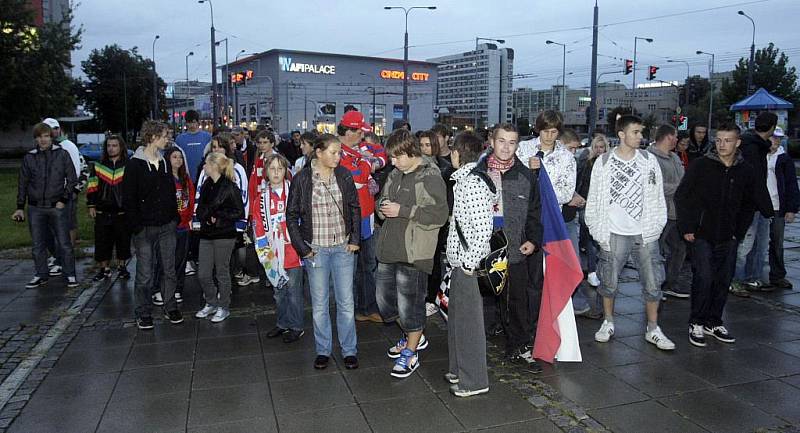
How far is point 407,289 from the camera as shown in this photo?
471cm

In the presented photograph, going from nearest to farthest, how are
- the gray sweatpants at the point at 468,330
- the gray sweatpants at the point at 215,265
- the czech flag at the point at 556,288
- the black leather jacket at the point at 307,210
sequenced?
the gray sweatpants at the point at 468,330 → the black leather jacket at the point at 307,210 → the czech flag at the point at 556,288 → the gray sweatpants at the point at 215,265

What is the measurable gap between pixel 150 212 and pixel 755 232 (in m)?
6.83

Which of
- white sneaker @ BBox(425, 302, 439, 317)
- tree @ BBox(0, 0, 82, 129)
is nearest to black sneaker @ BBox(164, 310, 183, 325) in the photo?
white sneaker @ BBox(425, 302, 439, 317)

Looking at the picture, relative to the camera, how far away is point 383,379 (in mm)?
4723

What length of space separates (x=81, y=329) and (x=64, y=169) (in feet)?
8.57

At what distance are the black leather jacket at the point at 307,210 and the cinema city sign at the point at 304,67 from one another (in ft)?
277

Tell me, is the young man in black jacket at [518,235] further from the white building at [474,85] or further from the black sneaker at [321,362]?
the white building at [474,85]

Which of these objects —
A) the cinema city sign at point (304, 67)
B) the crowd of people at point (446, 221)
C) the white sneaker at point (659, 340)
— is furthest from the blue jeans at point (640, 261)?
the cinema city sign at point (304, 67)

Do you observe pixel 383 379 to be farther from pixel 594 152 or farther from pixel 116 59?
pixel 116 59

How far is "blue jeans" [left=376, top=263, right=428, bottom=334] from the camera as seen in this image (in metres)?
4.70

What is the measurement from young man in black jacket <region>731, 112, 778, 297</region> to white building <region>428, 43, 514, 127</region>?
3527 inches

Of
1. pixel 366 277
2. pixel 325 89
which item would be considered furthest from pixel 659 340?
pixel 325 89

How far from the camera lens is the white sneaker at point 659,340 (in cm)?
527

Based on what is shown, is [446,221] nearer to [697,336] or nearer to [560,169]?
[560,169]
